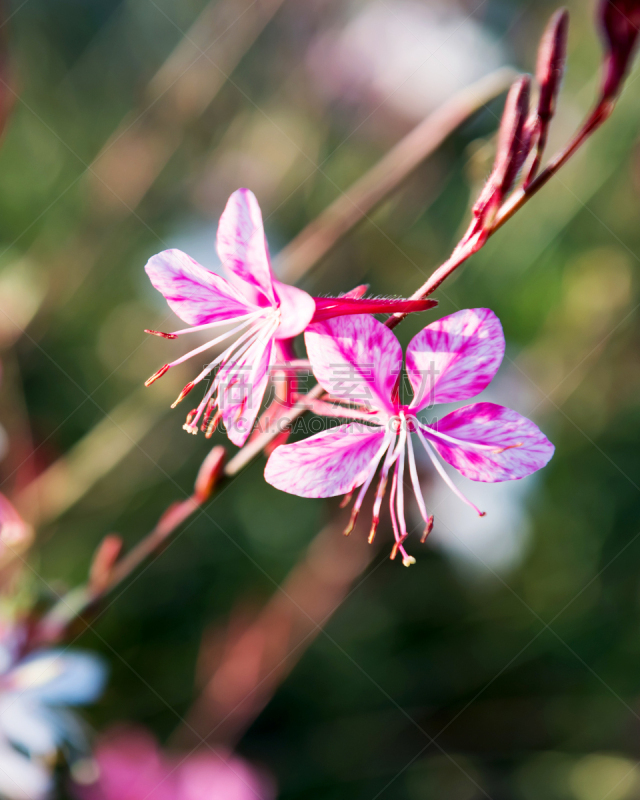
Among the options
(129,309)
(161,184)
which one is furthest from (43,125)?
(129,309)

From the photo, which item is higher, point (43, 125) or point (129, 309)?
point (43, 125)

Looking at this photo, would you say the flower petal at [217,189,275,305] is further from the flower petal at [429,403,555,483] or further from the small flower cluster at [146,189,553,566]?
the flower petal at [429,403,555,483]

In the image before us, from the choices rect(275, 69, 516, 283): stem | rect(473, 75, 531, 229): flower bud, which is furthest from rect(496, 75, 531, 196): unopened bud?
rect(275, 69, 516, 283): stem

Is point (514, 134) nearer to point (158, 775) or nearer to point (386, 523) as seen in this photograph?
point (386, 523)

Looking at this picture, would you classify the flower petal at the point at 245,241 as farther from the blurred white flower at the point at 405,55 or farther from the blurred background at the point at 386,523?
the blurred white flower at the point at 405,55

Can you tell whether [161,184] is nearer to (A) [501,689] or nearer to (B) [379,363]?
(B) [379,363]

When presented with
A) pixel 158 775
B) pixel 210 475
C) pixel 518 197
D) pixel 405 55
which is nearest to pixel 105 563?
pixel 210 475
